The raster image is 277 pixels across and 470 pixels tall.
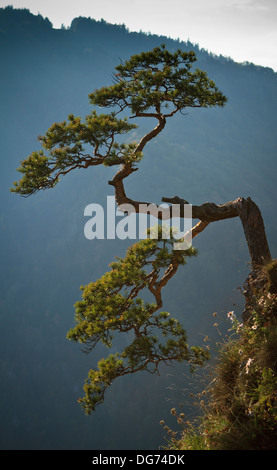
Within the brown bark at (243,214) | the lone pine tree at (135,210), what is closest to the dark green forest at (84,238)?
the brown bark at (243,214)

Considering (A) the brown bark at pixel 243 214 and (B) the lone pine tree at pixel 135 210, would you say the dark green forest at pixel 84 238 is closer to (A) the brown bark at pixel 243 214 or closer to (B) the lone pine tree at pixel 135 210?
(A) the brown bark at pixel 243 214

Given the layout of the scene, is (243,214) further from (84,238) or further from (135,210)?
(84,238)

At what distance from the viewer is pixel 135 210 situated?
4238 mm

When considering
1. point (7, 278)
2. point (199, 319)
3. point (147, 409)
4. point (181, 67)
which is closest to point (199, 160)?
point (199, 319)

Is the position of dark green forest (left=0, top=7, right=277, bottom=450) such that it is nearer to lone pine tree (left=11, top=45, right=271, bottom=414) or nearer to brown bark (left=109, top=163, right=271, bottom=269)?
brown bark (left=109, top=163, right=271, bottom=269)

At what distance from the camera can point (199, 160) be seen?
285 feet

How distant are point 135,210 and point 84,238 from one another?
72163mm

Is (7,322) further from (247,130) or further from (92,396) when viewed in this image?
(247,130)

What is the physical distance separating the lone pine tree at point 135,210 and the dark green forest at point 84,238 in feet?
79.2

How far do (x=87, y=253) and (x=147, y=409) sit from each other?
33138 mm

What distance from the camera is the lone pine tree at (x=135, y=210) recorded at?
11.9 ft

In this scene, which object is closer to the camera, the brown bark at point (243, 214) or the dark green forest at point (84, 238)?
the brown bark at point (243, 214)

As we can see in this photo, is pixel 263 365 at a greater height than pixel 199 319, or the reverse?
pixel 199 319

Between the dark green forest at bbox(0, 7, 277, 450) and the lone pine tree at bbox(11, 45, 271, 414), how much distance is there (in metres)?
24.1
